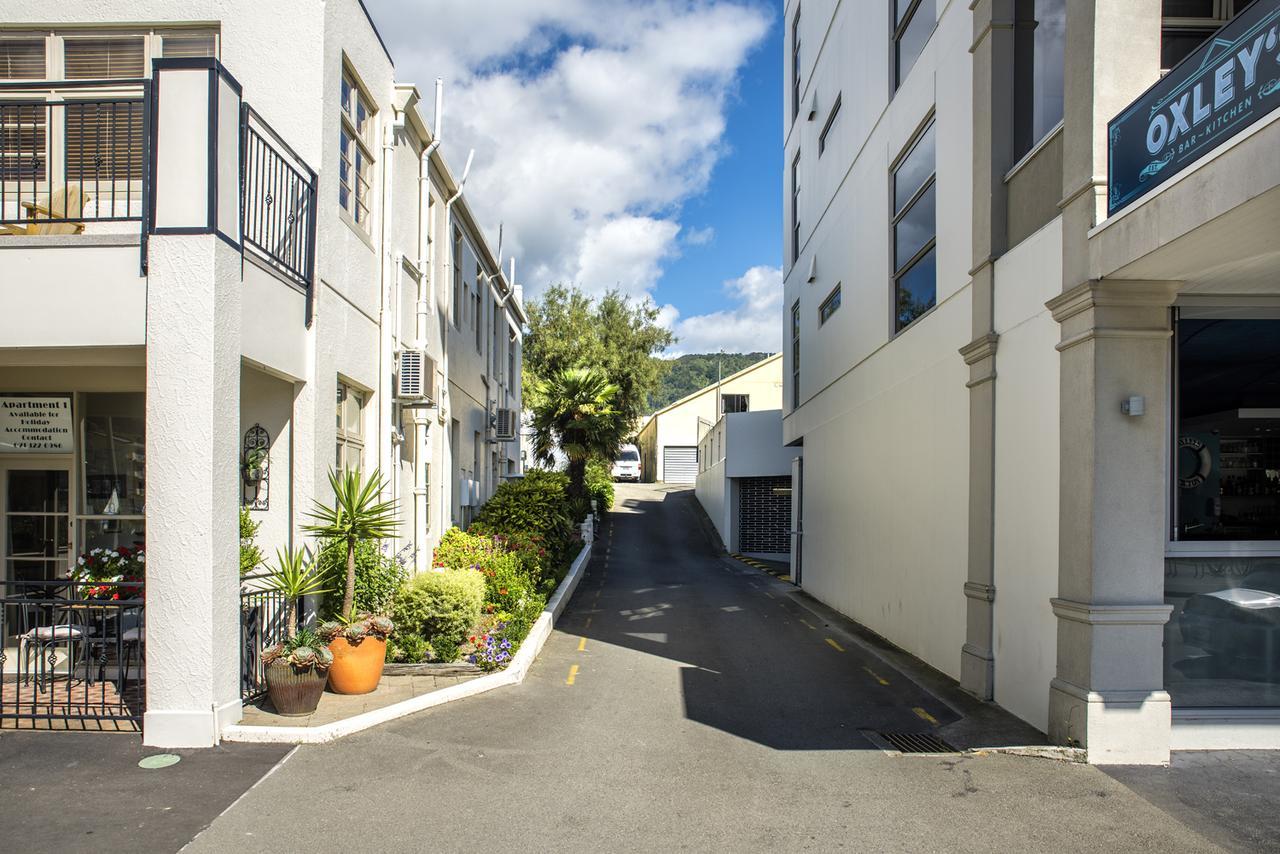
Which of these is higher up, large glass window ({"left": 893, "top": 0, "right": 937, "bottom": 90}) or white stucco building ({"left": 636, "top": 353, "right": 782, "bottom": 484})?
large glass window ({"left": 893, "top": 0, "right": 937, "bottom": 90})

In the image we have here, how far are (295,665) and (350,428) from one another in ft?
13.2

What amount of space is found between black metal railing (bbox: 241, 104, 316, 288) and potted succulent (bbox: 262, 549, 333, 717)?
2.79m

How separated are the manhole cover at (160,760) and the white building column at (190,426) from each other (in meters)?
0.21

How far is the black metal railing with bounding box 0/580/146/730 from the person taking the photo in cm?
709

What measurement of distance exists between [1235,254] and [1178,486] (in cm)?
211

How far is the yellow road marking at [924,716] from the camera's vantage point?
27.6 ft

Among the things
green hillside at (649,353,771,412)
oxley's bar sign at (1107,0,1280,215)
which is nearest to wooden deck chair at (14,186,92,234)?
oxley's bar sign at (1107,0,1280,215)

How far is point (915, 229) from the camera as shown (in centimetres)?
1241

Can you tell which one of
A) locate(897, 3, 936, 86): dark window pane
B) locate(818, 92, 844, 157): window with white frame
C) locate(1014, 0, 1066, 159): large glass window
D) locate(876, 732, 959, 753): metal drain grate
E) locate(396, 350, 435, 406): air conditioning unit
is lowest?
locate(876, 732, 959, 753): metal drain grate

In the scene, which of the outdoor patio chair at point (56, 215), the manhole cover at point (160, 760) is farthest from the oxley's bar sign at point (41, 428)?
the manhole cover at point (160, 760)

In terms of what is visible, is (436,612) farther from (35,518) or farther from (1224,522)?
(1224,522)

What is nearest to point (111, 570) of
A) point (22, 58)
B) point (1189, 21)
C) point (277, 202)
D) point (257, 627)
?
point (257, 627)

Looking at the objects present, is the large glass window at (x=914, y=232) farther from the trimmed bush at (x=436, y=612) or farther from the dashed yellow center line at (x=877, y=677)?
the trimmed bush at (x=436, y=612)

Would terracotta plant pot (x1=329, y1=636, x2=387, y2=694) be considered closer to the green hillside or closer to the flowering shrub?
the flowering shrub
